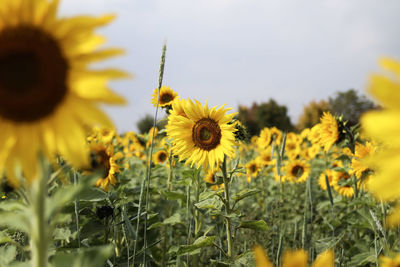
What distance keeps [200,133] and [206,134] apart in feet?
0.17

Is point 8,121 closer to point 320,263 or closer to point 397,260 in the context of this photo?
point 320,263

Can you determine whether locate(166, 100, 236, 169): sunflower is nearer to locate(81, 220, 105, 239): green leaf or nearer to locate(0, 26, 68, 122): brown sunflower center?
locate(81, 220, 105, 239): green leaf

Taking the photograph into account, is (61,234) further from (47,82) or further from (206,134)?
(206,134)

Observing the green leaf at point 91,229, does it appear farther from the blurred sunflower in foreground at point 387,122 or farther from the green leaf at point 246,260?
the blurred sunflower in foreground at point 387,122

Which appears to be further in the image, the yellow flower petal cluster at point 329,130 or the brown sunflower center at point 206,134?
the yellow flower petal cluster at point 329,130

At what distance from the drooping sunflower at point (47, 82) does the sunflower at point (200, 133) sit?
77.5 inches

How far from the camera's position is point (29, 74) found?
1126mm

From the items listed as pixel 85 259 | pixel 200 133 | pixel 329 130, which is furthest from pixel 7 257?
pixel 329 130

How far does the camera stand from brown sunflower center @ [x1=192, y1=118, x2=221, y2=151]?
10.2ft

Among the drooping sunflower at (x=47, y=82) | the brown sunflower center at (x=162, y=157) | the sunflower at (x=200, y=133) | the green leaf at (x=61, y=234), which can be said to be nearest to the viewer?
the drooping sunflower at (x=47, y=82)

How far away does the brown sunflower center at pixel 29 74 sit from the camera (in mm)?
1089

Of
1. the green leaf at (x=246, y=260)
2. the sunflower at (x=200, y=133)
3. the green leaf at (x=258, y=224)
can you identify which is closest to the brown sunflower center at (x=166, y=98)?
the sunflower at (x=200, y=133)

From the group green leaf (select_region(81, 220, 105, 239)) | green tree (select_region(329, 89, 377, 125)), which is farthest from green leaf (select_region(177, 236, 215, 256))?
green tree (select_region(329, 89, 377, 125))

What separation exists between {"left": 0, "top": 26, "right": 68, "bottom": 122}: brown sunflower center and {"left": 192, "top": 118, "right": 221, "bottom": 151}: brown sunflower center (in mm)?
2045
